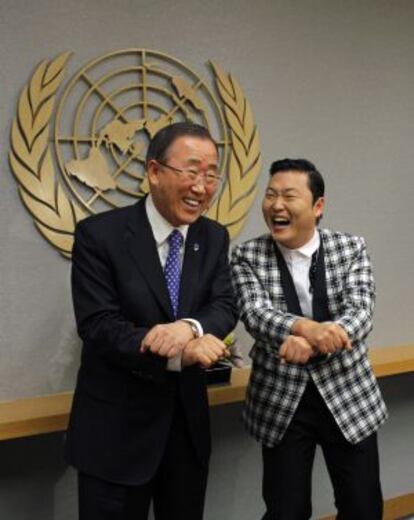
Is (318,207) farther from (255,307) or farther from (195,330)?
(195,330)

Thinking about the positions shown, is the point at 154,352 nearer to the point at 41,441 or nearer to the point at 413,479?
the point at 41,441

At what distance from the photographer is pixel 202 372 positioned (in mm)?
1573

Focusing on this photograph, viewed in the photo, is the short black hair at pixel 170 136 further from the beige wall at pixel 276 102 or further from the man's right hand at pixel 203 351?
the beige wall at pixel 276 102

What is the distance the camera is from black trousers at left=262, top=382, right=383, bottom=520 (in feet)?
5.40

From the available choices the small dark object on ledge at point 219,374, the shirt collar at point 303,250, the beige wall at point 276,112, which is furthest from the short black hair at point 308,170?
the small dark object on ledge at point 219,374

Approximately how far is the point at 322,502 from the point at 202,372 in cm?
145

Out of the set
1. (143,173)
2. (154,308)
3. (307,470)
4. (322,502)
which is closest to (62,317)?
(143,173)

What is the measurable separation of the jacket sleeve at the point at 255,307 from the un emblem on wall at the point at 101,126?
1.88ft

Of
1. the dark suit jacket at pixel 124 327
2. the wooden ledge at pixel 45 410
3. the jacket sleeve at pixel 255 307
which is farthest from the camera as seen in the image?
the wooden ledge at pixel 45 410

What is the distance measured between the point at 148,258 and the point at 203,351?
0.29 meters

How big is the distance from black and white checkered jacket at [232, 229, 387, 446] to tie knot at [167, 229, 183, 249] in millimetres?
270

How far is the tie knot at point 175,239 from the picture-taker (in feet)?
4.82

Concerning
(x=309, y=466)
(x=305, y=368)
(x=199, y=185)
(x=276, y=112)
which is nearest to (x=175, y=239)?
(x=199, y=185)

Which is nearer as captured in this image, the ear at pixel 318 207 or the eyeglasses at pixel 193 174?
the eyeglasses at pixel 193 174
